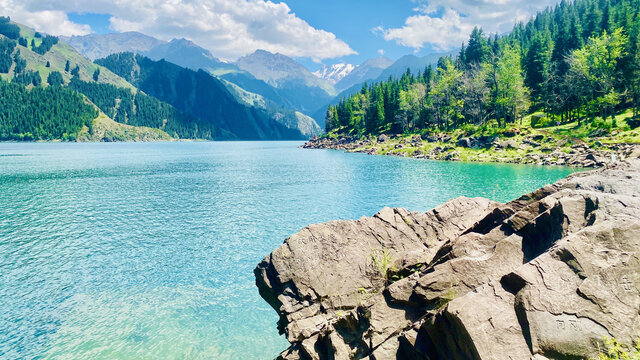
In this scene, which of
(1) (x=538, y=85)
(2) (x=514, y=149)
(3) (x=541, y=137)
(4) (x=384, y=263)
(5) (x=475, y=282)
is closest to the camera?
(5) (x=475, y=282)

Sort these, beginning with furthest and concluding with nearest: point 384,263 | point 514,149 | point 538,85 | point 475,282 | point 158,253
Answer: point 538,85 < point 514,149 < point 158,253 < point 384,263 < point 475,282

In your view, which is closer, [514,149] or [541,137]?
[541,137]

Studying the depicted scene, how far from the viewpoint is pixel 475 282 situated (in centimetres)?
1227

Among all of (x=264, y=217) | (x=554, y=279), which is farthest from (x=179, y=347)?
(x=264, y=217)

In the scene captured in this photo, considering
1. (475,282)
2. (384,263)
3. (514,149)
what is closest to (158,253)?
(384,263)

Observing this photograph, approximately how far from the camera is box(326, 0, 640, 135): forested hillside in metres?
91.4

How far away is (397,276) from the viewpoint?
1673 centimetres

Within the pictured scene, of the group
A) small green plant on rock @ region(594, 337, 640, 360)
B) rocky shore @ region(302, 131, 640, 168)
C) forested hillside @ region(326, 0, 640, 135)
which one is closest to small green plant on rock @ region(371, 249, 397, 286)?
small green plant on rock @ region(594, 337, 640, 360)

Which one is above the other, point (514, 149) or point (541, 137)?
point (541, 137)

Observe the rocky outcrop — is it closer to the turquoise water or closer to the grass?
the turquoise water

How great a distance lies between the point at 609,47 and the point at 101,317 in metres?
127

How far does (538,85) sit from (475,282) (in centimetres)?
13400

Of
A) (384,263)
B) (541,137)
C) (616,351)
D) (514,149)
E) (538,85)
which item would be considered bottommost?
(384,263)

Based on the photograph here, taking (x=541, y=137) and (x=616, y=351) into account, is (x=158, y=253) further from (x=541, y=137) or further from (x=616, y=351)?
(x=541, y=137)
